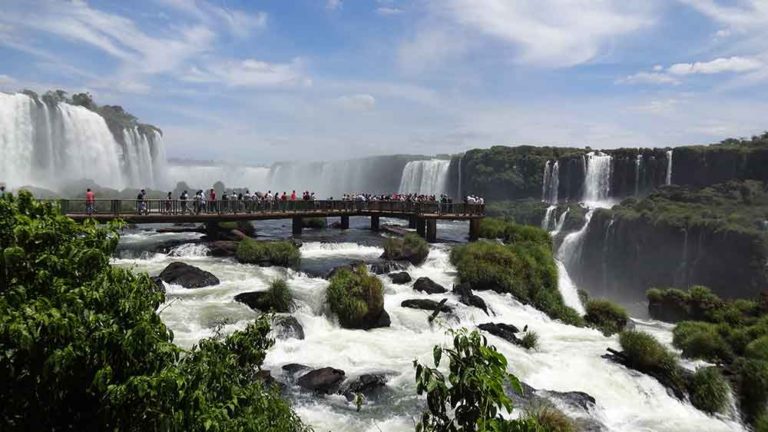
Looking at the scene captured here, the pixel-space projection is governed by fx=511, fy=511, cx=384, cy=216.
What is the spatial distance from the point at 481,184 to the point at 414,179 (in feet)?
32.7

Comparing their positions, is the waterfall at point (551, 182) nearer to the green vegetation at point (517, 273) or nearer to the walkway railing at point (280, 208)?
the walkway railing at point (280, 208)

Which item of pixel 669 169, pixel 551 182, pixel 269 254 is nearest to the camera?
pixel 269 254

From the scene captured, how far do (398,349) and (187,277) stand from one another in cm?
867

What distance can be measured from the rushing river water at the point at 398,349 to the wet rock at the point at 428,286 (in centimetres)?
34

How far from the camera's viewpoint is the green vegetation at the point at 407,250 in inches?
1010

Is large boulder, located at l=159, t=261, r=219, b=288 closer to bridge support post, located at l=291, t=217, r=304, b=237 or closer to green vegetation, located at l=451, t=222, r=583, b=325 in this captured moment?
green vegetation, located at l=451, t=222, r=583, b=325

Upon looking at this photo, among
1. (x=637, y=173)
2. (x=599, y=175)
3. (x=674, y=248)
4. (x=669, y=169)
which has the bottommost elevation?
(x=674, y=248)

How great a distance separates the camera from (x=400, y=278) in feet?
71.8

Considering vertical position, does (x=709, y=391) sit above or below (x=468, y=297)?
below

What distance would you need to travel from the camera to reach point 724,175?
5728 centimetres

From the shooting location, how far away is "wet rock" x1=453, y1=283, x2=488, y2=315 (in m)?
19.6

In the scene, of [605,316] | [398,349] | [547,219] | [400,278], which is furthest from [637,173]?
[398,349]

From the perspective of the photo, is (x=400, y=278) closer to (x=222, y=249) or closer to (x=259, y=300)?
(x=259, y=300)

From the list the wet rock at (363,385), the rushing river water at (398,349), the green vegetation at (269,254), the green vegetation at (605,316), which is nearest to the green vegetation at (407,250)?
the rushing river water at (398,349)
